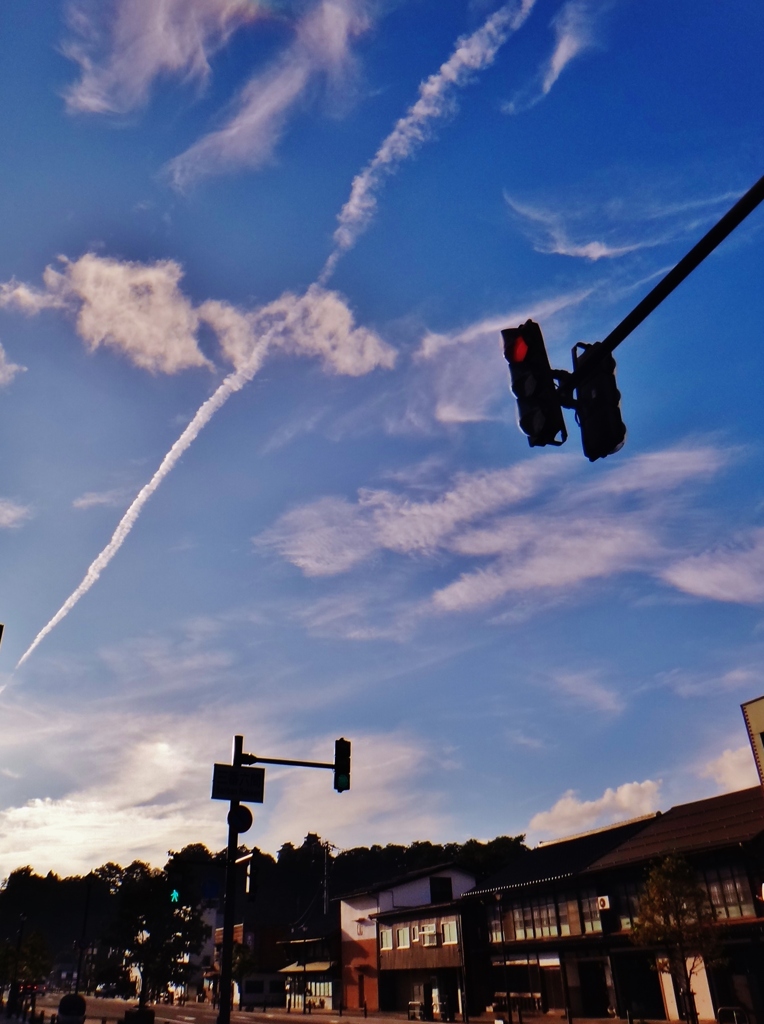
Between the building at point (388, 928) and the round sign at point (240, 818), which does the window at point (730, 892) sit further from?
the round sign at point (240, 818)

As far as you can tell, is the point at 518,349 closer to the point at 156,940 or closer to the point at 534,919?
the point at 534,919

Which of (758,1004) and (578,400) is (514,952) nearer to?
(758,1004)

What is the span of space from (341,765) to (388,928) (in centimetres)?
5095

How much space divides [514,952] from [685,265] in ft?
174

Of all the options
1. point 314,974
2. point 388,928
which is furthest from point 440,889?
point 314,974

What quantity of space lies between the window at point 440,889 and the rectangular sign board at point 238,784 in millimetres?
Result: 50732

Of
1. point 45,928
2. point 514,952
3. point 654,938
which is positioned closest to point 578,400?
point 654,938

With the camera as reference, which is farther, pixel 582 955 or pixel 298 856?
pixel 298 856

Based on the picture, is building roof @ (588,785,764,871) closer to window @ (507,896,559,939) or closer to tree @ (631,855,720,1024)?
tree @ (631,855,720,1024)

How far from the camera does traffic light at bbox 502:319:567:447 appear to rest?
570cm

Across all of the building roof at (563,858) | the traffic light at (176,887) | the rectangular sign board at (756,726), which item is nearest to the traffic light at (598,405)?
the traffic light at (176,887)

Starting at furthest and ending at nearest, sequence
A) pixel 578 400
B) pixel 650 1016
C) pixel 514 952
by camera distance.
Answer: pixel 514 952 < pixel 650 1016 < pixel 578 400

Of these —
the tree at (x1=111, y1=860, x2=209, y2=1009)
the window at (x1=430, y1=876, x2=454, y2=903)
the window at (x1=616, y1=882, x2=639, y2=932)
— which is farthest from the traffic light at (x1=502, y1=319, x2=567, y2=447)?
the window at (x1=430, y1=876, x2=454, y2=903)

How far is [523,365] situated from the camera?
589 centimetres
